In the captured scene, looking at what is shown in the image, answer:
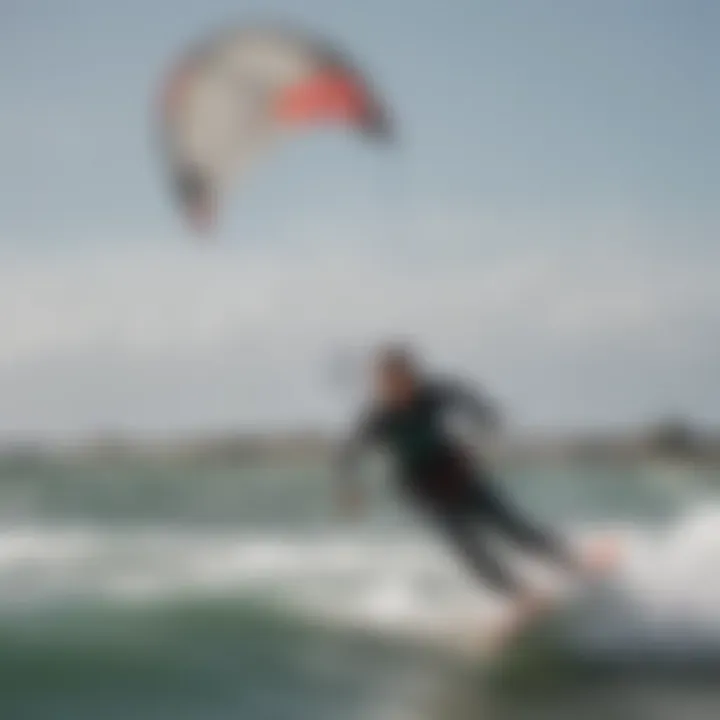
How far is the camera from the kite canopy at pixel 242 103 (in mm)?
2219

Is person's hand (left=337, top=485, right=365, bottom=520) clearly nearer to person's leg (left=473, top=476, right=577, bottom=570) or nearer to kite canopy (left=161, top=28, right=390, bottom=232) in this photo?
person's leg (left=473, top=476, right=577, bottom=570)

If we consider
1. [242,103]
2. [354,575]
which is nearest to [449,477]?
[354,575]

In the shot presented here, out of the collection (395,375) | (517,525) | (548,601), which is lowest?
(548,601)

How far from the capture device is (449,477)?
2.21 meters

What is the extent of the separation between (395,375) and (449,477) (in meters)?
0.18

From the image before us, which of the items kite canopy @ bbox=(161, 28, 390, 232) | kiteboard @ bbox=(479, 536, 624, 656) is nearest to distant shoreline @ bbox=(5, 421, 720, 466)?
kiteboard @ bbox=(479, 536, 624, 656)

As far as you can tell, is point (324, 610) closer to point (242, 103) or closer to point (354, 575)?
point (354, 575)

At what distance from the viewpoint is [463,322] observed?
2229 millimetres

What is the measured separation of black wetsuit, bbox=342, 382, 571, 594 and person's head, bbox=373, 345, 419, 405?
0.02 m

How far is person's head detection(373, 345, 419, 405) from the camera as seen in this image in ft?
7.22

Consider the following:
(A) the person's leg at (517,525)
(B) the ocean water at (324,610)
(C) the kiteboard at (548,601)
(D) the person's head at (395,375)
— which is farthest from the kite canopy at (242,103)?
(C) the kiteboard at (548,601)

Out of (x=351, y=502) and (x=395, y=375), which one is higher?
(x=395, y=375)

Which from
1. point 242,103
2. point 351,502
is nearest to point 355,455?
point 351,502

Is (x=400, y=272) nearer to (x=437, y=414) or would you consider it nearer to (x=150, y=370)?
(x=437, y=414)
